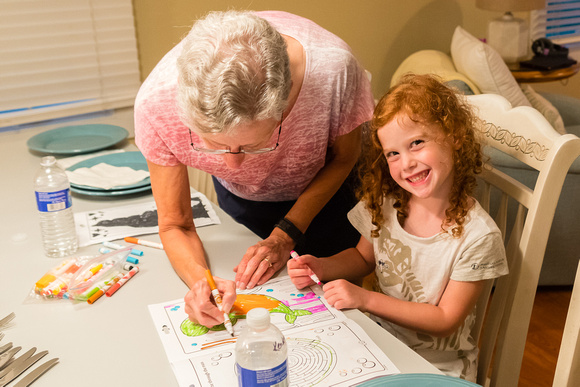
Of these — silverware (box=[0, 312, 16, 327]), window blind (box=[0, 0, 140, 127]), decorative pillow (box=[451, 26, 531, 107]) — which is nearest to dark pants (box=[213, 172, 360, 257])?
silverware (box=[0, 312, 16, 327])

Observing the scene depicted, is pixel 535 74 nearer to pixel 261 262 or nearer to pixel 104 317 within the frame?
pixel 261 262

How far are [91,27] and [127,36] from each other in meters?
0.17

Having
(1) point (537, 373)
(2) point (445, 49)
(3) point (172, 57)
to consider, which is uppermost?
(3) point (172, 57)

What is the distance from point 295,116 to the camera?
56.4 inches

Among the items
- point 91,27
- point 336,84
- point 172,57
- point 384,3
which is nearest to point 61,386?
point 172,57

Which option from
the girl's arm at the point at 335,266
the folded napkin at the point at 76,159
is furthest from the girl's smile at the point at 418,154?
the folded napkin at the point at 76,159

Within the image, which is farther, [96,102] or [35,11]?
[96,102]

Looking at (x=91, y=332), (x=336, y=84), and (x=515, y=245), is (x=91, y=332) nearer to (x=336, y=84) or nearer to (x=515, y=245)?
(x=336, y=84)

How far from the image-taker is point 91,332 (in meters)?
1.16

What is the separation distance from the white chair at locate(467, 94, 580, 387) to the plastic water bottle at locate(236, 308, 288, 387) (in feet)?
2.10

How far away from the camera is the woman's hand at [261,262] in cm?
129

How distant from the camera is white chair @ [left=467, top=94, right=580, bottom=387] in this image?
1210mm

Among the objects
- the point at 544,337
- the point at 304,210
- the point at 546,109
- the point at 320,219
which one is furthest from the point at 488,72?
the point at 304,210

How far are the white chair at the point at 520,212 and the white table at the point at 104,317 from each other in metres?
0.35
